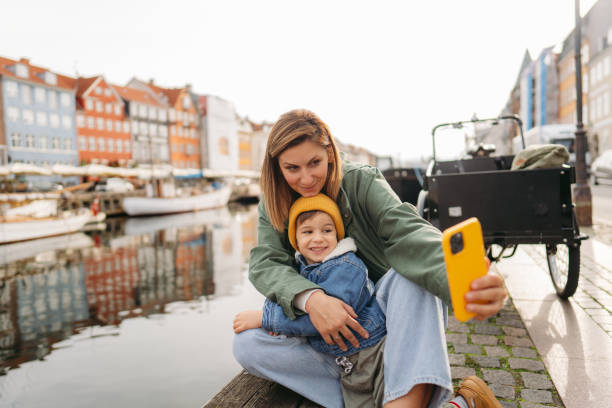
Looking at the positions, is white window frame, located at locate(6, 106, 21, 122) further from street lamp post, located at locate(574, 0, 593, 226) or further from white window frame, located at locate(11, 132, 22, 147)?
street lamp post, located at locate(574, 0, 593, 226)

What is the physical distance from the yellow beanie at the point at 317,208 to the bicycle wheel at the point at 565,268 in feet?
8.65

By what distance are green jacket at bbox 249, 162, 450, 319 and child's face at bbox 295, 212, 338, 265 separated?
10 cm

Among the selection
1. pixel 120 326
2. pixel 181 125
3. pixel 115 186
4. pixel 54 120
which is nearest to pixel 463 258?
pixel 120 326

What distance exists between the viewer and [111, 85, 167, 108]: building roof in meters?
58.1

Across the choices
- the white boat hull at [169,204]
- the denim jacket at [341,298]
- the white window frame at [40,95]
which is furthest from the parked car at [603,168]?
the white window frame at [40,95]

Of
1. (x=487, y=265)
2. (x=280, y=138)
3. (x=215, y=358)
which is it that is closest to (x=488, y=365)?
(x=487, y=265)

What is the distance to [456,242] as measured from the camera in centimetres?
134

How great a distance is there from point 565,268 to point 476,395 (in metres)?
2.84

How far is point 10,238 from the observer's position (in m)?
20.2

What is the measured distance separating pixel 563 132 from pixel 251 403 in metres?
24.5

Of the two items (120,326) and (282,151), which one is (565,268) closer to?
(282,151)

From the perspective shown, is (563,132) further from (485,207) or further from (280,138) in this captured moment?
(280,138)

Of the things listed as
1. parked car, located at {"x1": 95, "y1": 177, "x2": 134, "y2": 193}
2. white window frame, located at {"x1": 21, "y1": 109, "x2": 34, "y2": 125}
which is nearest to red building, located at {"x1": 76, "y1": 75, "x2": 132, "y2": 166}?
white window frame, located at {"x1": 21, "y1": 109, "x2": 34, "y2": 125}

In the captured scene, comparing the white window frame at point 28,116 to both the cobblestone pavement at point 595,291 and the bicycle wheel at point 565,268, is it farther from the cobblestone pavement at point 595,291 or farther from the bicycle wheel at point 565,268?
the bicycle wheel at point 565,268
